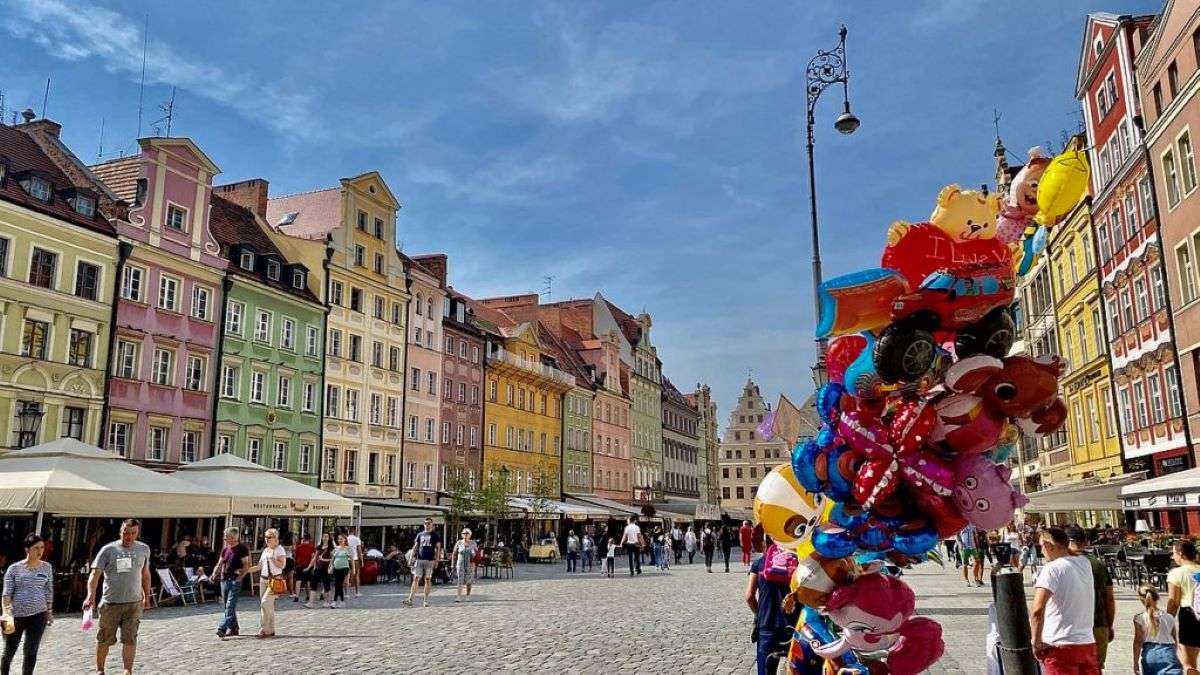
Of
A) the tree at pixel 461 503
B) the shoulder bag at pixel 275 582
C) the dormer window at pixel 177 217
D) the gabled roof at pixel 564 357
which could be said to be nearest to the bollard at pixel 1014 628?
the shoulder bag at pixel 275 582

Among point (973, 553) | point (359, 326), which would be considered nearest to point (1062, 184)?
point (973, 553)

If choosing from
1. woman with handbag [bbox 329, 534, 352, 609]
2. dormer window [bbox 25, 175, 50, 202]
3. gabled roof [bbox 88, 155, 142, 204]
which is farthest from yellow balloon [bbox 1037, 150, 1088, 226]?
gabled roof [bbox 88, 155, 142, 204]

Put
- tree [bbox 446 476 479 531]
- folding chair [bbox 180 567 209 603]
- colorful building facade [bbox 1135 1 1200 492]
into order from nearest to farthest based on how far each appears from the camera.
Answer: folding chair [bbox 180 567 209 603], colorful building facade [bbox 1135 1 1200 492], tree [bbox 446 476 479 531]

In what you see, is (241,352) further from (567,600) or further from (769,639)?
(769,639)

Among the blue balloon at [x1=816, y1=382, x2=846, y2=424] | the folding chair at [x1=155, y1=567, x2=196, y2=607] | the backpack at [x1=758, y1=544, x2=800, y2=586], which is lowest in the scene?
the folding chair at [x1=155, y1=567, x2=196, y2=607]

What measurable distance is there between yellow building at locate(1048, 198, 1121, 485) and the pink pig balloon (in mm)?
32700

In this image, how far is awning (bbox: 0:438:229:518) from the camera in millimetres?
16859

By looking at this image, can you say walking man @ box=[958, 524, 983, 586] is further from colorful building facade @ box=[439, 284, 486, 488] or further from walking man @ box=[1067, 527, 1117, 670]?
colorful building facade @ box=[439, 284, 486, 488]

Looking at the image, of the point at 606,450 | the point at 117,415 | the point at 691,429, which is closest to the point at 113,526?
the point at 117,415

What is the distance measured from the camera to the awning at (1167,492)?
1681 cm

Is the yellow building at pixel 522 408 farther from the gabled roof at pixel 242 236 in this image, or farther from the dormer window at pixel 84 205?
the dormer window at pixel 84 205

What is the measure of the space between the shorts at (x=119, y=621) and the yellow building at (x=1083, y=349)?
32878 millimetres

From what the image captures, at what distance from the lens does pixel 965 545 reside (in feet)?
79.8

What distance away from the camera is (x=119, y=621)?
10.3 m
